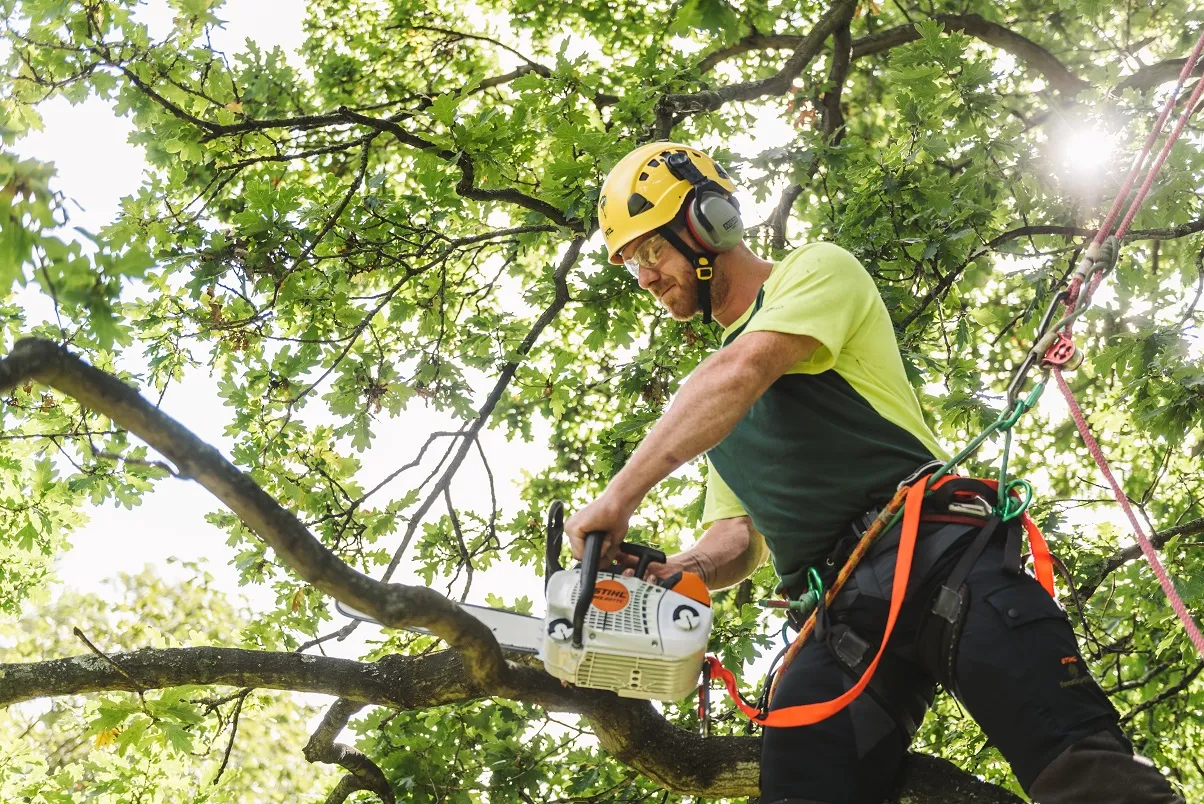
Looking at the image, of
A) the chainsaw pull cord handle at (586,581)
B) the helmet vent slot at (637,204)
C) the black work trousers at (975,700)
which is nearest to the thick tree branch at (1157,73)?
the helmet vent slot at (637,204)

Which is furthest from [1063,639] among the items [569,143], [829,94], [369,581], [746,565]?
[829,94]

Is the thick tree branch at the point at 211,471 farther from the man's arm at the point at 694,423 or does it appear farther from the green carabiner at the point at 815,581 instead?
the green carabiner at the point at 815,581

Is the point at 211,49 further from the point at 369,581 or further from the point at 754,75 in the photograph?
the point at 754,75

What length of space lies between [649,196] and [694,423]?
96 cm

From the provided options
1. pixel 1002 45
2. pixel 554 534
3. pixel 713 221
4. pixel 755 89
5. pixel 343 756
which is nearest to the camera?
pixel 554 534

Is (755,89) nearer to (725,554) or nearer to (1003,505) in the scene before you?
(725,554)

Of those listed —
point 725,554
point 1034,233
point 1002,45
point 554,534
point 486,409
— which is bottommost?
point 554,534

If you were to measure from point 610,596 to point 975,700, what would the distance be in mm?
806

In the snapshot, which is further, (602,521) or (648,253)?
(648,253)

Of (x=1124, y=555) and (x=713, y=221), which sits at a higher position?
(x=713, y=221)

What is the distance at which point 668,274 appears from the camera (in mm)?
2887

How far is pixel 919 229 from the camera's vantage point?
4.42 metres

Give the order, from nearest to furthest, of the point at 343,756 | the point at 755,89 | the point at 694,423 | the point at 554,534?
1. the point at 694,423
2. the point at 554,534
3. the point at 343,756
4. the point at 755,89

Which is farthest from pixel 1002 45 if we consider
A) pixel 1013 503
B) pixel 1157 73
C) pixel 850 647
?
pixel 850 647
